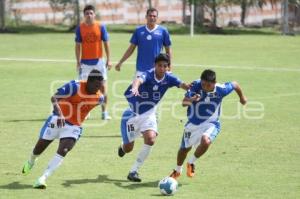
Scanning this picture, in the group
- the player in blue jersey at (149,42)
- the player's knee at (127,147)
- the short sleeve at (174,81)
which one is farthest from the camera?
the player in blue jersey at (149,42)

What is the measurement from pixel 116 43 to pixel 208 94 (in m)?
28.0

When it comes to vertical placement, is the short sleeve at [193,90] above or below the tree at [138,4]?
above

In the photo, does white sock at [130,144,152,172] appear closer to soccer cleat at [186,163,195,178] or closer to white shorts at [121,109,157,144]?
white shorts at [121,109,157,144]

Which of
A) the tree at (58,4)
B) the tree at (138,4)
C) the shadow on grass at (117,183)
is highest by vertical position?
the shadow on grass at (117,183)

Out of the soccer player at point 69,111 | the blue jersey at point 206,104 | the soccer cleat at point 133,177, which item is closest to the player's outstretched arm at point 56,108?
the soccer player at point 69,111

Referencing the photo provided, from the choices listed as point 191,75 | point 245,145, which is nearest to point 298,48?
point 191,75

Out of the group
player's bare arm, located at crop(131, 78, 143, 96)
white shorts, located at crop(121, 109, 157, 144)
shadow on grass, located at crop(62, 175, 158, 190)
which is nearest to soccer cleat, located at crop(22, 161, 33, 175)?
shadow on grass, located at crop(62, 175, 158, 190)

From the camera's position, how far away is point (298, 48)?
38.2 m

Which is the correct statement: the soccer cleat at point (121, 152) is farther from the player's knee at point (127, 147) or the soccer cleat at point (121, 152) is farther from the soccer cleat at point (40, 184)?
the soccer cleat at point (40, 184)

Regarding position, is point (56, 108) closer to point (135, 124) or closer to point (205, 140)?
point (135, 124)

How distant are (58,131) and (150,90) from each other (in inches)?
60.7

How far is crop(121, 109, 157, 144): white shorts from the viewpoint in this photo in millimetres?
11594

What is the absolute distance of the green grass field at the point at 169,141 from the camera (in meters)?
10.6

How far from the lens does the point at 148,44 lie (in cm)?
1511
